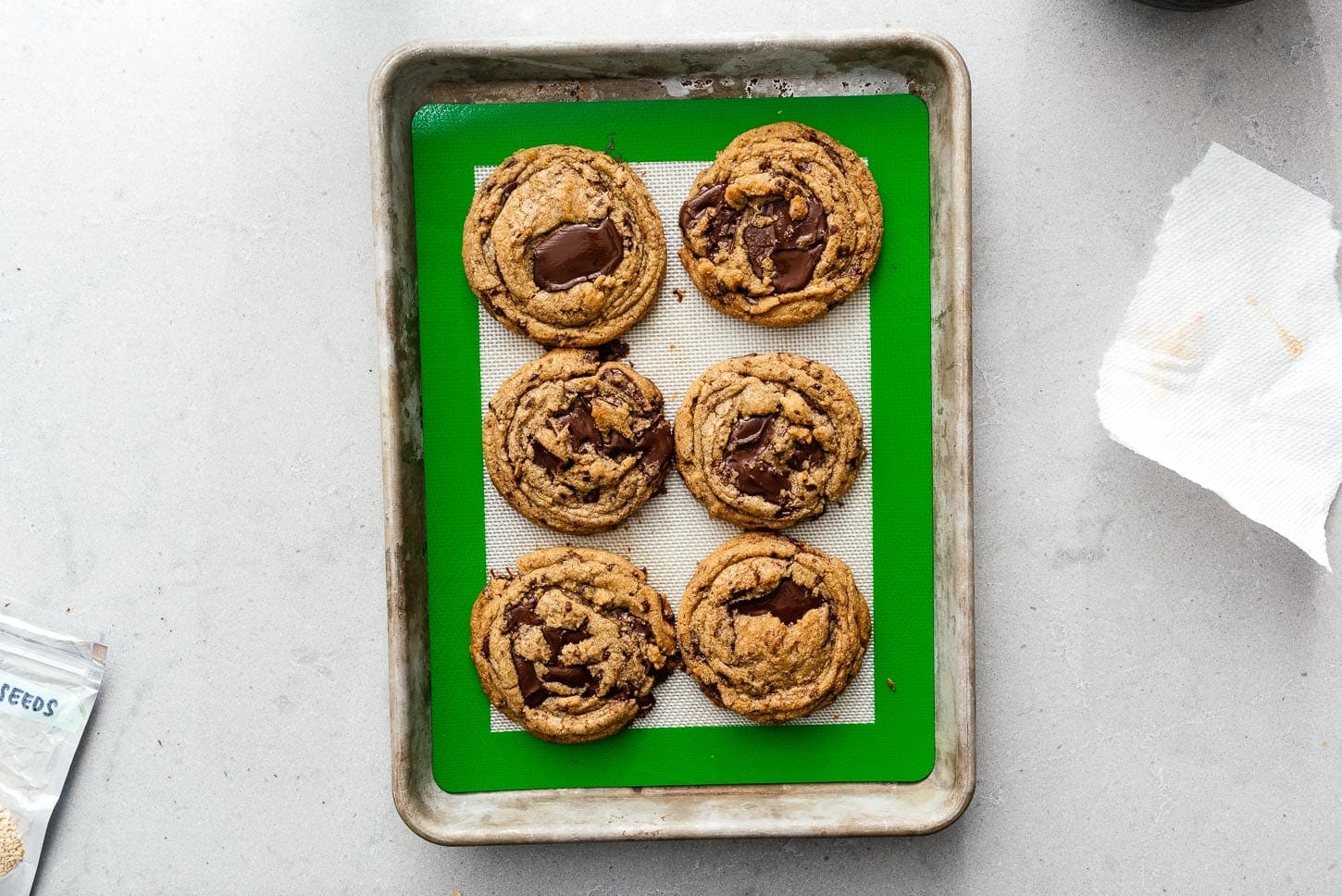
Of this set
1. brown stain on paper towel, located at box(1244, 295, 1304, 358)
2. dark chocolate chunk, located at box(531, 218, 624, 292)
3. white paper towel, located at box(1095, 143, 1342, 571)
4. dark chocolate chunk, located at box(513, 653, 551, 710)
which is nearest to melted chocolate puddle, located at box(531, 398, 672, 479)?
dark chocolate chunk, located at box(531, 218, 624, 292)

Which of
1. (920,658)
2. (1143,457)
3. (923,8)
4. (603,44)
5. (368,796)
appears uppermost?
(923,8)

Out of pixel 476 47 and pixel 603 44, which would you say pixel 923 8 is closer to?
pixel 603 44

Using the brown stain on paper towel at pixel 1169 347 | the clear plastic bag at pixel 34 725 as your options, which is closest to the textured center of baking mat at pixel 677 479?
the brown stain on paper towel at pixel 1169 347

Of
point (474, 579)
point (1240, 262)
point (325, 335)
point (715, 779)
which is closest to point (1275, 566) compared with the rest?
point (1240, 262)

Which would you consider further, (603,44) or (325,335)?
(325,335)

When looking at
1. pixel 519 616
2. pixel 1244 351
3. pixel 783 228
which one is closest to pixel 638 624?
pixel 519 616

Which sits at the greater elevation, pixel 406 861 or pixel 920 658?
pixel 920 658
